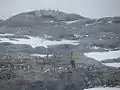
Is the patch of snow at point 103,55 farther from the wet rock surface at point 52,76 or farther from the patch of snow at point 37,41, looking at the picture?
the patch of snow at point 37,41

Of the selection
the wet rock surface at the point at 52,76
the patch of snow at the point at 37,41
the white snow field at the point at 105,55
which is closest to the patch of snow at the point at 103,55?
the white snow field at the point at 105,55

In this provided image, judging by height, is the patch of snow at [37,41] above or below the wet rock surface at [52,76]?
above

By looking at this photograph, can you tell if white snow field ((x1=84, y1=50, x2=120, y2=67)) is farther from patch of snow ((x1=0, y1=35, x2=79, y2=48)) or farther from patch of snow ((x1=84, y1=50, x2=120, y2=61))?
patch of snow ((x1=0, y1=35, x2=79, y2=48))

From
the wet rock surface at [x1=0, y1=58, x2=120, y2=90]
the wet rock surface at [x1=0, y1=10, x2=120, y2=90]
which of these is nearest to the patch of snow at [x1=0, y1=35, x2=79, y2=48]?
the wet rock surface at [x1=0, y1=10, x2=120, y2=90]

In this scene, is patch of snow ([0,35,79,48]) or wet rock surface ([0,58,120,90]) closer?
wet rock surface ([0,58,120,90])

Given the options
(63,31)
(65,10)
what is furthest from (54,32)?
(65,10)

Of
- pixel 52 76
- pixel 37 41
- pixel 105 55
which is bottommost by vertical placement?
pixel 52 76

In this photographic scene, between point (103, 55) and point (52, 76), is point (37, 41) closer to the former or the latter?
point (52, 76)

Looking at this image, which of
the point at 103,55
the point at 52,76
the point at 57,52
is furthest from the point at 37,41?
the point at 103,55

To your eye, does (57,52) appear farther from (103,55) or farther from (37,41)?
(103,55)

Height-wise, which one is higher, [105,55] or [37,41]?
[37,41]

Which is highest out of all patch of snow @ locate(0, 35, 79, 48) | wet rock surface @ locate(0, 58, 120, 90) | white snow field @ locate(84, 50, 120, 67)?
patch of snow @ locate(0, 35, 79, 48)

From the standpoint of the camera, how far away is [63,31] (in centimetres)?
265

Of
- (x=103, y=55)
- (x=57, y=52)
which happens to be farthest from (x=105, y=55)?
(x=57, y=52)
